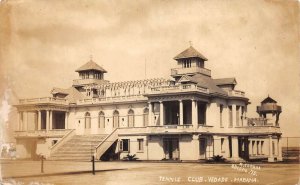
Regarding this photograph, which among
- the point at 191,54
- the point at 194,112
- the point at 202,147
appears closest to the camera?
the point at 191,54

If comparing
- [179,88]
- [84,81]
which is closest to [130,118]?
[179,88]

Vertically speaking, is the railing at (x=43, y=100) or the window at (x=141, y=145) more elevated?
the railing at (x=43, y=100)

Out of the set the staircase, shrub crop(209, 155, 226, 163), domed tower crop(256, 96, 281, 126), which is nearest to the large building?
the staircase

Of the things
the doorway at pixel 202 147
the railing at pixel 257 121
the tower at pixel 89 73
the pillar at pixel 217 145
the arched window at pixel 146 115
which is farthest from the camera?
the arched window at pixel 146 115

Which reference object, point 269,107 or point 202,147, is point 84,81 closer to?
point 202,147

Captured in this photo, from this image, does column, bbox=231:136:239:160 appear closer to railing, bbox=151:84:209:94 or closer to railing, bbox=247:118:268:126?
railing, bbox=247:118:268:126

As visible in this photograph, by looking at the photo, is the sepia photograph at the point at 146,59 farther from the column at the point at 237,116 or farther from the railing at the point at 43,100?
the column at the point at 237,116

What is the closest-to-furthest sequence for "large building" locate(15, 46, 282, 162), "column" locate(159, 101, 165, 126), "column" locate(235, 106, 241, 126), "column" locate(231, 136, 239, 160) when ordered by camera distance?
1. "large building" locate(15, 46, 282, 162)
2. "column" locate(231, 136, 239, 160)
3. "column" locate(235, 106, 241, 126)
4. "column" locate(159, 101, 165, 126)

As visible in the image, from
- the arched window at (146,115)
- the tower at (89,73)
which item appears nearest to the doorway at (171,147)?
the arched window at (146,115)

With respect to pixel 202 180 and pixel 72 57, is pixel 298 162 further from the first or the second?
pixel 72 57
